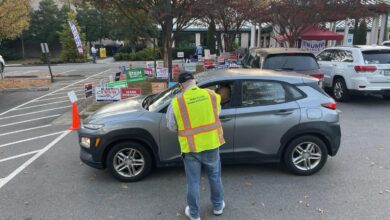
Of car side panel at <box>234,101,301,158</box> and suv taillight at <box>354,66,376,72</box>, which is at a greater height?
suv taillight at <box>354,66,376,72</box>

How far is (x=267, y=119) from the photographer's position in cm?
516

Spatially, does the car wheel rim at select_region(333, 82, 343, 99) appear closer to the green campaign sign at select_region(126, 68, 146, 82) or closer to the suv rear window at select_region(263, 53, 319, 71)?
the suv rear window at select_region(263, 53, 319, 71)

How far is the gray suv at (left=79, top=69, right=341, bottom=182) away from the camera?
5.09 m

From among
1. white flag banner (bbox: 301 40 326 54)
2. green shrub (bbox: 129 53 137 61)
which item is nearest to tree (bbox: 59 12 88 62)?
green shrub (bbox: 129 53 137 61)

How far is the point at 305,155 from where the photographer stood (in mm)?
5336

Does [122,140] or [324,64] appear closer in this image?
[122,140]

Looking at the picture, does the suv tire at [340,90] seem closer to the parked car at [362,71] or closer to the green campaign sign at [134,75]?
the parked car at [362,71]

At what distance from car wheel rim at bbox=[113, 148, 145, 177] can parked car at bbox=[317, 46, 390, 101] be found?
730cm

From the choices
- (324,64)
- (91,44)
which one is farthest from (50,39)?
(324,64)

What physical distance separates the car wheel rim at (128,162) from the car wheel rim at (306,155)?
2.23 m

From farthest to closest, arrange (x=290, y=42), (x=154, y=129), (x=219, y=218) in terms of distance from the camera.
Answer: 1. (x=290, y=42)
2. (x=154, y=129)
3. (x=219, y=218)

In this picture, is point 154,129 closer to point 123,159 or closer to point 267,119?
point 123,159

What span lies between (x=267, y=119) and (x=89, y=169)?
290 cm

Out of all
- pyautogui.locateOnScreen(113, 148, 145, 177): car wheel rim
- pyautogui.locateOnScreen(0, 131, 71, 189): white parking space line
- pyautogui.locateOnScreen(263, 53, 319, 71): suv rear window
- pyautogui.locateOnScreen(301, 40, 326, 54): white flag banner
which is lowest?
pyautogui.locateOnScreen(0, 131, 71, 189): white parking space line
